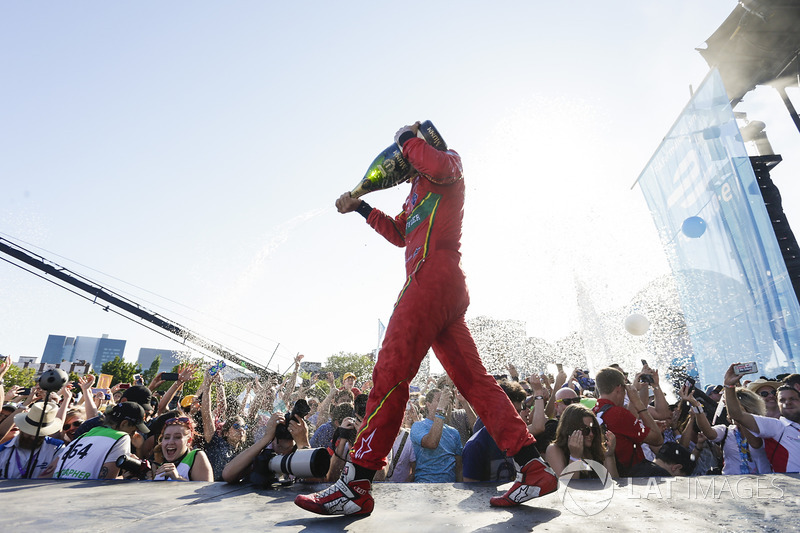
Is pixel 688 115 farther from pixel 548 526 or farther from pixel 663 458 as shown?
pixel 548 526

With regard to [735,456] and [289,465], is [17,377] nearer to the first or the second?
[289,465]

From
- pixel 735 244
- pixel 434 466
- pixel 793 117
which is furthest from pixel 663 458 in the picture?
pixel 793 117

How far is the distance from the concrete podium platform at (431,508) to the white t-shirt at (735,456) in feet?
6.26

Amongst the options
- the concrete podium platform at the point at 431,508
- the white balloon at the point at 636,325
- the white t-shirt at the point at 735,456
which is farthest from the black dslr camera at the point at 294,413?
the white balloon at the point at 636,325

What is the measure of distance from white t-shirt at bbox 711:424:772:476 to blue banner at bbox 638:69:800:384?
5759 mm

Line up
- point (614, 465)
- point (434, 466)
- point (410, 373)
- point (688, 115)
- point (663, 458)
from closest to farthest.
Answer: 1. point (410, 373)
2. point (614, 465)
3. point (434, 466)
4. point (663, 458)
5. point (688, 115)

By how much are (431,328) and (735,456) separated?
3957mm

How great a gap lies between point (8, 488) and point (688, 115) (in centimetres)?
1323

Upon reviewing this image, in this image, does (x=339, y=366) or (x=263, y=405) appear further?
(x=339, y=366)

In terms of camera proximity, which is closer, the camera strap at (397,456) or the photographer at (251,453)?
the photographer at (251,453)

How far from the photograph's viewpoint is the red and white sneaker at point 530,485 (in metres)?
1.94

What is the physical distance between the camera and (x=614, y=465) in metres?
3.50

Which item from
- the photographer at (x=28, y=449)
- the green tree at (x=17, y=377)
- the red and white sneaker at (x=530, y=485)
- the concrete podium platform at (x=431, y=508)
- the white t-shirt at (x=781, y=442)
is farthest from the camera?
the green tree at (x=17, y=377)

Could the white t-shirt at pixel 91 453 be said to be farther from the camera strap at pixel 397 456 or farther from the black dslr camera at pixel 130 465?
the camera strap at pixel 397 456
